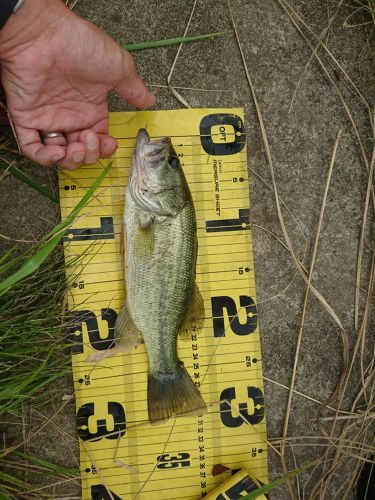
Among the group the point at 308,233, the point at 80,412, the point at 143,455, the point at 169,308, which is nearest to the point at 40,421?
the point at 80,412

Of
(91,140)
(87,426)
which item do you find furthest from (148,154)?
(87,426)

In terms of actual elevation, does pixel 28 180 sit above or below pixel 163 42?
below

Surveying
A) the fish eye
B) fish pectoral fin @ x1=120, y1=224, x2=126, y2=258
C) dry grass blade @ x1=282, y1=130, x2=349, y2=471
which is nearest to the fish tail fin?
dry grass blade @ x1=282, y1=130, x2=349, y2=471

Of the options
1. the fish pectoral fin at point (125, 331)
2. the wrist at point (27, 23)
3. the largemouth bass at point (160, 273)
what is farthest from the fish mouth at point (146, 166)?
the wrist at point (27, 23)

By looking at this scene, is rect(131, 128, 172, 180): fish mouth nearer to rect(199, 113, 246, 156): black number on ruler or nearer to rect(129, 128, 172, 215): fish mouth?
rect(129, 128, 172, 215): fish mouth

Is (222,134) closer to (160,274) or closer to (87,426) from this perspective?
(160,274)

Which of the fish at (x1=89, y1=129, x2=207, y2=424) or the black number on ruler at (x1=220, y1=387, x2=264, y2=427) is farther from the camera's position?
the black number on ruler at (x1=220, y1=387, x2=264, y2=427)

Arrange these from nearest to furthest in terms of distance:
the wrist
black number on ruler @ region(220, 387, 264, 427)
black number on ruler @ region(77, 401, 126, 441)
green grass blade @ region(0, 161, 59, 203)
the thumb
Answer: the wrist < the thumb < green grass blade @ region(0, 161, 59, 203) < black number on ruler @ region(77, 401, 126, 441) < black number on ruler @ region(220, 387, 264, 427)

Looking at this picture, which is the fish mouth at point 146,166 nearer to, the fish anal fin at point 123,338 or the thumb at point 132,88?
the thumb at point 132,88
